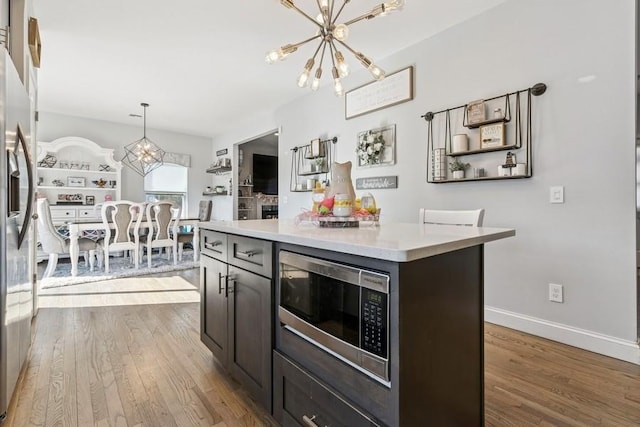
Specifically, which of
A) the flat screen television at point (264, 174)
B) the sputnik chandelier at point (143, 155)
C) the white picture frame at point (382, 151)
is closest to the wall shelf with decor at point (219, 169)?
the flat screen television at point (264, 174)

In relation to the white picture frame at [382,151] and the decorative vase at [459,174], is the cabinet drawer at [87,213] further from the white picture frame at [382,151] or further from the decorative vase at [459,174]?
the decorative vase at [459,174]

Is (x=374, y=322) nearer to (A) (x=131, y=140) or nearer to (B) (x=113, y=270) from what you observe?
(B) (x=113, y=270)

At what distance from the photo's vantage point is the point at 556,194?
236cm

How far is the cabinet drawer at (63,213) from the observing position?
5695 mm

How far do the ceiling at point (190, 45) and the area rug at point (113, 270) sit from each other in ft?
8.50

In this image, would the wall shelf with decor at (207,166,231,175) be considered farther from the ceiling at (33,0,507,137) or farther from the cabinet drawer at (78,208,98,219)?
the cabinet drawer at (78,208,98,219)

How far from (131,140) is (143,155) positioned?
1486 mm

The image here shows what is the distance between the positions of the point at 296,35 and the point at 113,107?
13.2ft

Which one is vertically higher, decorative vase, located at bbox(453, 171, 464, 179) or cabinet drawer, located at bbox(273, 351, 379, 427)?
decorative vase, located at bbox(453, 171, 464, 179)

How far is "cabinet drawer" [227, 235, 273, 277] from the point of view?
142 cm

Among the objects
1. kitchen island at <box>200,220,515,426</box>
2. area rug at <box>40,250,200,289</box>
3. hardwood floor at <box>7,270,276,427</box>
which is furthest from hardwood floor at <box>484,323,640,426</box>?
area rug at <box>40,250,200,289</box>

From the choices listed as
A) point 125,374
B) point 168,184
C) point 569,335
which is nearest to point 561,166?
point 569,335

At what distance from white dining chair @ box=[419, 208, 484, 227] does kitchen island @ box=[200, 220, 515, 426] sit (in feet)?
1.72

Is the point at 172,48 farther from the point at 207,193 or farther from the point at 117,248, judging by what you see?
the point at 207,193
